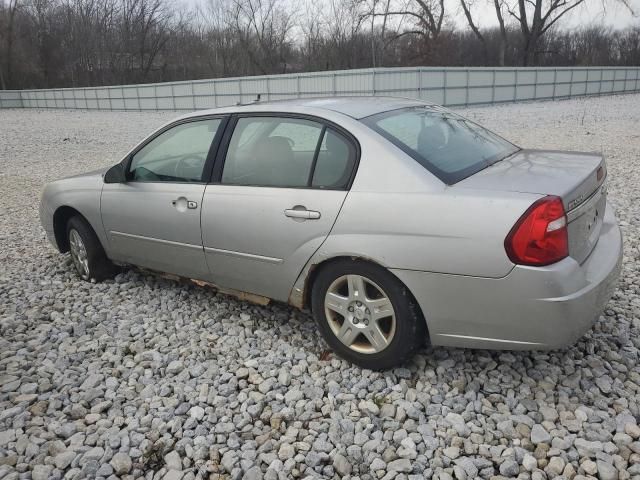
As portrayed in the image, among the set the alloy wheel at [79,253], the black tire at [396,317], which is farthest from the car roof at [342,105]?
the alloy wheel at [79,253]

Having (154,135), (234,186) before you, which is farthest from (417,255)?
(154,135)

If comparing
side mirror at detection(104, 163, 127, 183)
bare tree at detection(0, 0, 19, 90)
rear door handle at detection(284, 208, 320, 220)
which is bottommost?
rear door handle at detection(284, 208, 320, 220)

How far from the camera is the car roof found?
3176mm

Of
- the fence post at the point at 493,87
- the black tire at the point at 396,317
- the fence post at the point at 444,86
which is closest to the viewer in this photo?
the black tire at the point at 396,317

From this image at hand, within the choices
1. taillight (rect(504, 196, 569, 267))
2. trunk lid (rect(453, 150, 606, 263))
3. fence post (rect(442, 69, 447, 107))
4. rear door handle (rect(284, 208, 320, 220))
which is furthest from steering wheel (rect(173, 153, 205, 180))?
fence post (rect(442, 69, 447, 107))

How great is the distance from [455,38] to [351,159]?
174ft

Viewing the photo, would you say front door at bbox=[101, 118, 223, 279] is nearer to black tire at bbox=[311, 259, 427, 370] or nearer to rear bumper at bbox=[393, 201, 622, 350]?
black tire at bbox=[311, 259, 427, 370]

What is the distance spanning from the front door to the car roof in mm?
285

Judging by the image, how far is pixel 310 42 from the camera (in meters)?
53.3

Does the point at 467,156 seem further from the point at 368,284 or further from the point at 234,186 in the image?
the point at 234,186

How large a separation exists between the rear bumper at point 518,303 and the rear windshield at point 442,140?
1.84ft

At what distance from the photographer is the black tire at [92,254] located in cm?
441

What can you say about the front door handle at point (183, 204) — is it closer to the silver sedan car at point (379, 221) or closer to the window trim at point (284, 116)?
the silver sedan car at point (379, 221)

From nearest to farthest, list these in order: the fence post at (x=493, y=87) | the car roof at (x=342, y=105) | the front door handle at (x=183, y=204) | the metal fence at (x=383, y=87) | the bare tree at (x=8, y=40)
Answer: the car roof at (x=342, y=105) → the front door handle at (x=183, y=204) → the metal fence at (x=383, y=87) → the fence post at (x=493, y=87) → the bare tree at (x=8, y=40)
